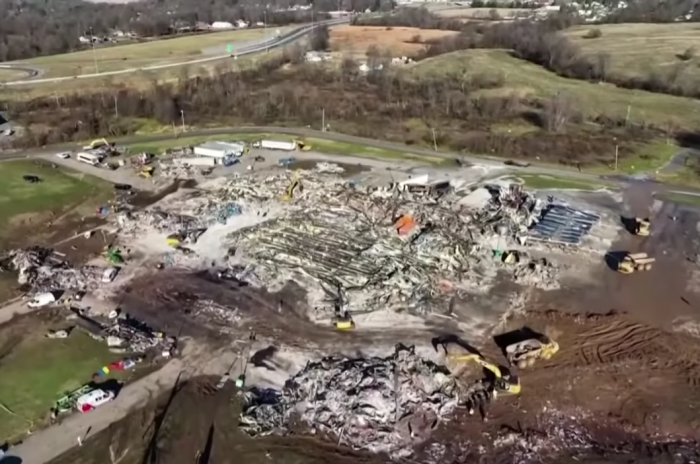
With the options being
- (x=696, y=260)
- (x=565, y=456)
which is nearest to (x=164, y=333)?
(x=565, y=456)

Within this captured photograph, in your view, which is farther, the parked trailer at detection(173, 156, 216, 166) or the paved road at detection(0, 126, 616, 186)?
the parked trailer at detection(173, 156, 216, 166)

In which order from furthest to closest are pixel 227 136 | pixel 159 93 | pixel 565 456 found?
pixel 159 93 → pixel 227 136 → pixel 565 456

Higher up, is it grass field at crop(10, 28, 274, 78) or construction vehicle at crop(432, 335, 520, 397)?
grass field at crop(10, 28, 274, 78)

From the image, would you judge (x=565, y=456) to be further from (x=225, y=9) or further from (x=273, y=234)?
(x=225, y=9)

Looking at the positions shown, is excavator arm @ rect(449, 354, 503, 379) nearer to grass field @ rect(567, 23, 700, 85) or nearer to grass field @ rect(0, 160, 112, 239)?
grass field @ rect(0, 160, 112, 239)

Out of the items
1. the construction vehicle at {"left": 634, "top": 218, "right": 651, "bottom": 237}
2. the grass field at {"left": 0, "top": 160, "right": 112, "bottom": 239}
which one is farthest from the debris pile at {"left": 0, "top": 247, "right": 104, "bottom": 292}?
the construction vehicle at {"left": 634, "top": 218, "right": 651, "bottom": 237}

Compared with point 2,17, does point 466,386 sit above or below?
below

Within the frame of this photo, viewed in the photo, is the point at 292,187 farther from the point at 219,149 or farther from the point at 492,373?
the point at 492,373
